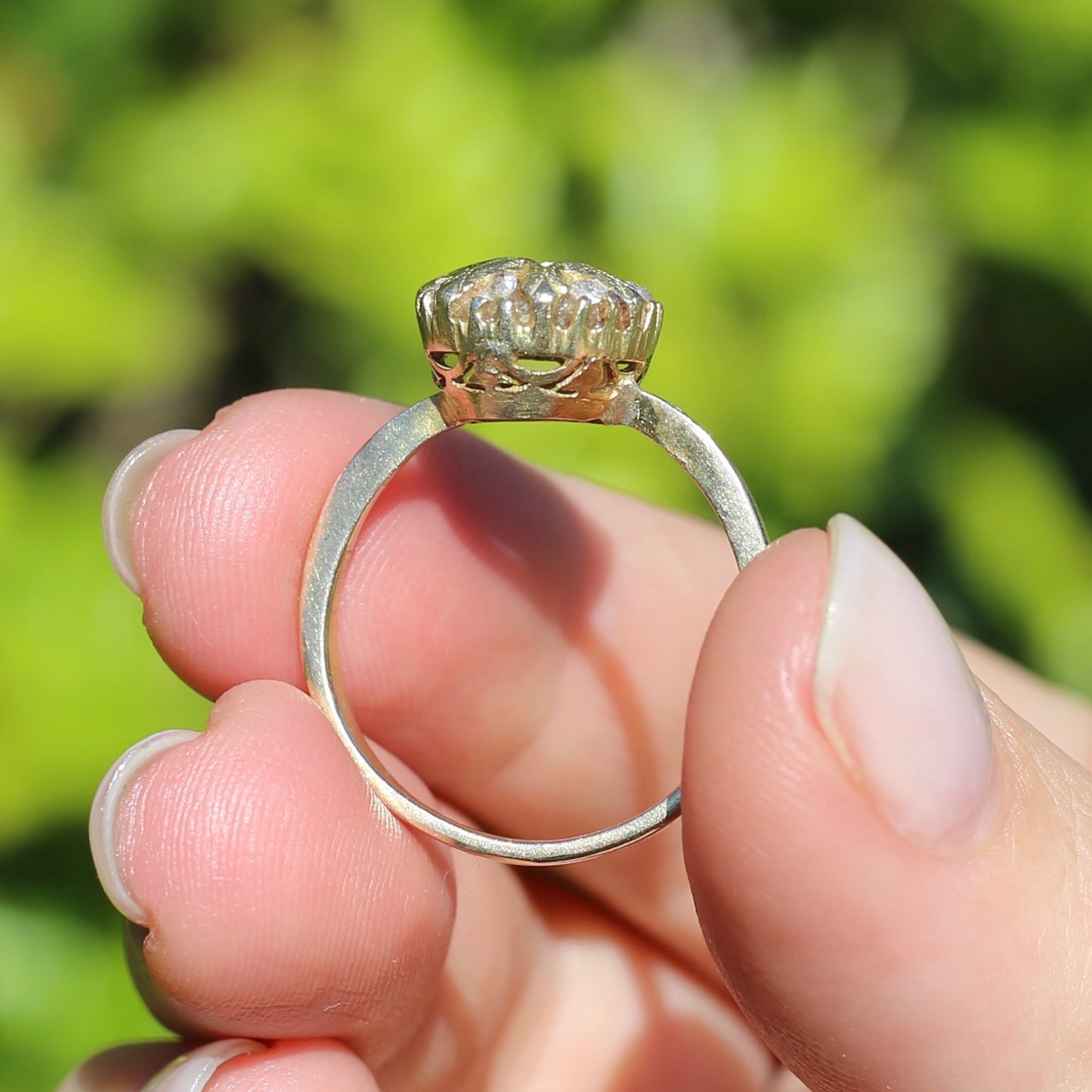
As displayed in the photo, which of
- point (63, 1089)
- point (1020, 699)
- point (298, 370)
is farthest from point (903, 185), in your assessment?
point (63, 1089)

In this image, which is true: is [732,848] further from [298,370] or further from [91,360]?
[298,370]

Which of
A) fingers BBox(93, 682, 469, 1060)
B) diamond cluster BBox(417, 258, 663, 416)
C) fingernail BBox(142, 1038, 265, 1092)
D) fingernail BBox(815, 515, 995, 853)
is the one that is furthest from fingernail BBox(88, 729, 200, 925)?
fingernail BBox(815, 515, 995, 853)

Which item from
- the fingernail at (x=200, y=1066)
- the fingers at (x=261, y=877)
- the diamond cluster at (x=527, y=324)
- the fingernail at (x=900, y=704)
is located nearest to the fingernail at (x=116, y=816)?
the fingers at (x=261, y=877)

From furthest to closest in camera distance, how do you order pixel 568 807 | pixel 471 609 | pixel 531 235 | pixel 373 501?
pixel 531 235 < pixel 568 807 < pixel 471 609 < pixel 373 501

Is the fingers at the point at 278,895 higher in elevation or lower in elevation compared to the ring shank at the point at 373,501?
lower

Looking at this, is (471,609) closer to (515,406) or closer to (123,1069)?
(515,406)

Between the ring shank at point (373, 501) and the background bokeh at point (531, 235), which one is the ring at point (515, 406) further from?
the background bokeh at point (531, 235)

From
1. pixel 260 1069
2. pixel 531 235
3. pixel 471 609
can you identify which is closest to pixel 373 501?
pixel 471 609
